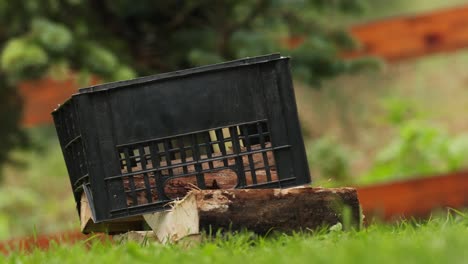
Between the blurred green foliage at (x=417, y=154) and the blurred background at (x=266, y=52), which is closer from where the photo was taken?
the blurred background at (x=266, y=52)

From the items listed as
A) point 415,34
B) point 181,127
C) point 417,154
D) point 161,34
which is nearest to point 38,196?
point 161,34

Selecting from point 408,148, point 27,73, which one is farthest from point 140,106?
point 408,148

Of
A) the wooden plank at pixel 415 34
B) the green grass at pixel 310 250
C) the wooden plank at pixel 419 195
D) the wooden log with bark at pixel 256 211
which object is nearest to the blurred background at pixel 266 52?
the wooden plank at pixel 415 34

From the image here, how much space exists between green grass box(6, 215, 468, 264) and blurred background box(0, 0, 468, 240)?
282 centimetres

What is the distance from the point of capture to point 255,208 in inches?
114

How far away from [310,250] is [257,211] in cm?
79

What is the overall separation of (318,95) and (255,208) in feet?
17.9

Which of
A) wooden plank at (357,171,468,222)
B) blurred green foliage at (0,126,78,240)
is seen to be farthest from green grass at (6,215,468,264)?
blurred green foliage at (0,126,78,240)

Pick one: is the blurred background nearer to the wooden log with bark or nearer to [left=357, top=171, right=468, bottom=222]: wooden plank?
[left=357, top=171, right=468, bottom=222]: wooden plank

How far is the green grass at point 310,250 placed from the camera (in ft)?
6.28

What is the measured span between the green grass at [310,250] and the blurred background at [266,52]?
2.82 metres

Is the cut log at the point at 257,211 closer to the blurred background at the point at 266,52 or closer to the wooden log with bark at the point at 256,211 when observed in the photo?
the wooden log with bark at the point at 256,211

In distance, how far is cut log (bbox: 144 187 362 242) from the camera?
2822mm

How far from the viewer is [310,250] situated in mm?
2111
